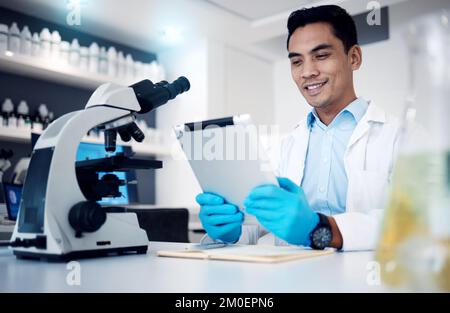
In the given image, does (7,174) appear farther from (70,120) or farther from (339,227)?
(339,227)

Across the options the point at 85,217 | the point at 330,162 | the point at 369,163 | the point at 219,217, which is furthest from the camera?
the point at 330,162

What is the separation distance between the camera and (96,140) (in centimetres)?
358

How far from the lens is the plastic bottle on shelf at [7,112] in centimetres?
316

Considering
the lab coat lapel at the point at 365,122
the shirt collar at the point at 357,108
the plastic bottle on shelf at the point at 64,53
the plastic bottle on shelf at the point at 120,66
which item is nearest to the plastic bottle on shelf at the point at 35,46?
the plastic bottle on shelf at the point at 64,53

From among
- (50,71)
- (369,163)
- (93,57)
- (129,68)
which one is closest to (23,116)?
(50,71)

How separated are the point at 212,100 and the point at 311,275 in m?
3.57

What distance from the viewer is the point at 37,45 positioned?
331 centimetres

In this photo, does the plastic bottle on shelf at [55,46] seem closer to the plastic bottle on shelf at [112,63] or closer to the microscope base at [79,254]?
the plastic bottle on shelf at [112,63]

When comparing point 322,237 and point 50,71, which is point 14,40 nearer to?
point 50,71

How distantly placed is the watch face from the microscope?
1.35 feet

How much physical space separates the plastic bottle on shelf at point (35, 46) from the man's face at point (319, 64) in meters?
2.25

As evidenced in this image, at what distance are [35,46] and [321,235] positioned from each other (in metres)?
2.99

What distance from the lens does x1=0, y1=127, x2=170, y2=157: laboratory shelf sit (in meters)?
3.10

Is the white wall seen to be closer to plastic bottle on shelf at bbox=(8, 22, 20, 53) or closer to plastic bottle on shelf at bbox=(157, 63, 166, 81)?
plastic bottle on shelf at bbox=(157, 63, 166, 81)
